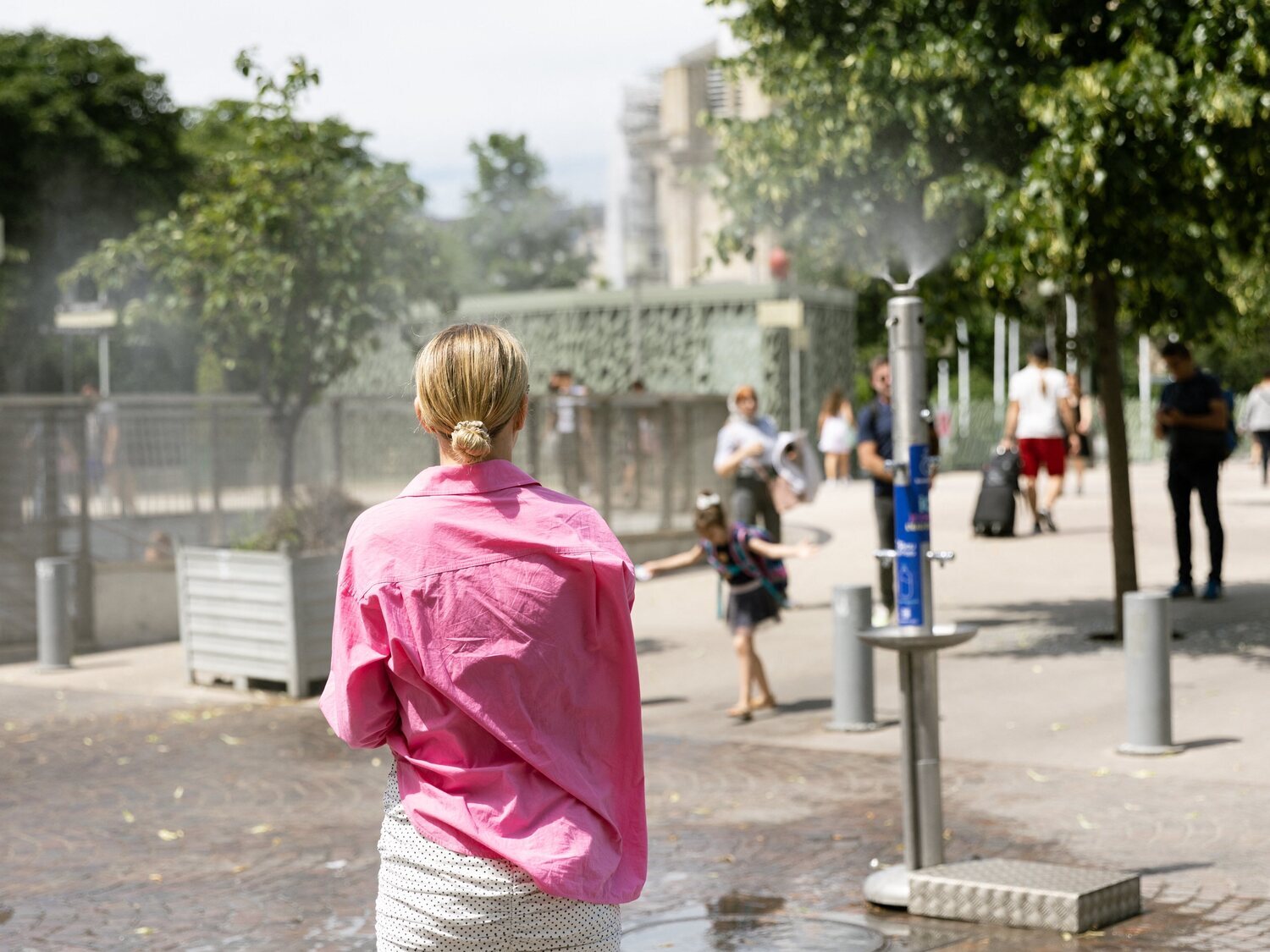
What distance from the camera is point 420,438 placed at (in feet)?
52.2

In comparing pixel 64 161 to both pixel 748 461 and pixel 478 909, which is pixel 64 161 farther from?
pixel 478 909

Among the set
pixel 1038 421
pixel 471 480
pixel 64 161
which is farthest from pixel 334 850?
pixel 64 161

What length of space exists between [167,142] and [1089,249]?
155 feet

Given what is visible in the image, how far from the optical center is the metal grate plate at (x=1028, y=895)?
5.58 metres

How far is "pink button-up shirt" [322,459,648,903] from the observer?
2822 millimetres

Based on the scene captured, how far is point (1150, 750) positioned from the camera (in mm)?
8281

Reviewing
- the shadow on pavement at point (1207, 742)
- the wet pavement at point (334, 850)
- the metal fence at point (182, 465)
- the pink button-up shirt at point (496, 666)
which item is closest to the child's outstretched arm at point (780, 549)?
the wet pavement at point (334, 850)

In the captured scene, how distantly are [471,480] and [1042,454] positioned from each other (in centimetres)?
1591

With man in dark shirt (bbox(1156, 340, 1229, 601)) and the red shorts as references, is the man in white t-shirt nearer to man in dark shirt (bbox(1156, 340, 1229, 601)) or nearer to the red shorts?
the red shorts

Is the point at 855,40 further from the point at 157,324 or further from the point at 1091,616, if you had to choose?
the point at 157,324

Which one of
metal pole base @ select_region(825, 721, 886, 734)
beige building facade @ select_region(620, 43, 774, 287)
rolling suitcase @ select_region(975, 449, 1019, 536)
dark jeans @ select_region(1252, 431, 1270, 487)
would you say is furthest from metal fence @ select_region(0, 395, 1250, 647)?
beige building facade @ select_region(620, 43, 774, 287)

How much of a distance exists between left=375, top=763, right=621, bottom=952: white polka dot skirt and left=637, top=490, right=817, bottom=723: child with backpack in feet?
21.8

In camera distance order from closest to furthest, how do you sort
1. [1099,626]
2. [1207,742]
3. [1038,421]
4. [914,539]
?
[914,539] < [1207,742] < [1099,626] < [1038,421]

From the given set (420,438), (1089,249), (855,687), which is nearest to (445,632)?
(855,687)
